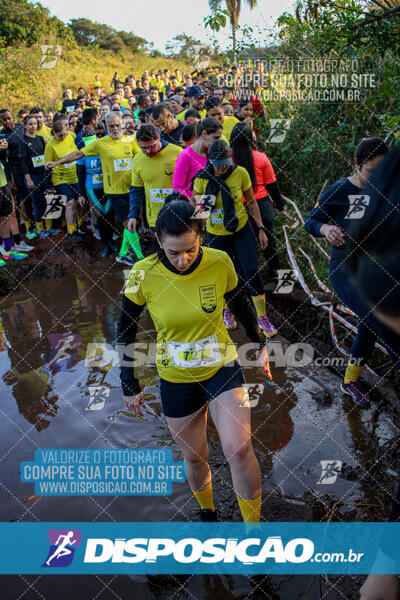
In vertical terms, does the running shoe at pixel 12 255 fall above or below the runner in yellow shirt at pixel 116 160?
below

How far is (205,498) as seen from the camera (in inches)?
125

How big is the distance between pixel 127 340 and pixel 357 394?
2378 mm

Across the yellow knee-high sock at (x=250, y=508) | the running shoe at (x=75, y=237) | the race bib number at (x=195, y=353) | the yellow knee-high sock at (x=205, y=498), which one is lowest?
the yellow knee-high sock at (x=205, y=498)

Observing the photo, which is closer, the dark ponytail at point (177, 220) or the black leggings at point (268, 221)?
the dark ponytail at point (177, 220)

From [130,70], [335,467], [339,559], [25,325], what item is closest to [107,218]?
[25,325]

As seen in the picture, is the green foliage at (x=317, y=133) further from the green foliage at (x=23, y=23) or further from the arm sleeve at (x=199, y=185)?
the green foliage at (x=23, y=23)

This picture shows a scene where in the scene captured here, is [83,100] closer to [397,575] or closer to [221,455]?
[221,455]

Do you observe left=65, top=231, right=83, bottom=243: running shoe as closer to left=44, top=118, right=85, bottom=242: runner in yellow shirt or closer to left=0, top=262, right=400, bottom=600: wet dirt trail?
left=44, top=118, right=85, bottom=242: runner in yellow shirt

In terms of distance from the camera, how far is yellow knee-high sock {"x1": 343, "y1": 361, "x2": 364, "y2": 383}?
4273mm

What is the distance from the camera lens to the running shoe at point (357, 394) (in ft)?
14.1

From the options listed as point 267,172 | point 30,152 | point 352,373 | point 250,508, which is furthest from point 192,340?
point 30,152

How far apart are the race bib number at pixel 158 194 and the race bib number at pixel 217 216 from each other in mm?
1117

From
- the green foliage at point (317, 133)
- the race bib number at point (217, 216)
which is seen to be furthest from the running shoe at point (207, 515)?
the green foliage at point (317, 133)

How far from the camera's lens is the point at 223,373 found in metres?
2.83
